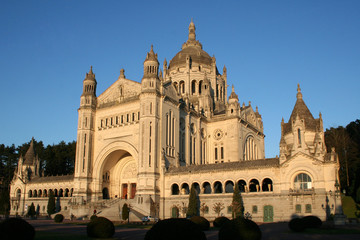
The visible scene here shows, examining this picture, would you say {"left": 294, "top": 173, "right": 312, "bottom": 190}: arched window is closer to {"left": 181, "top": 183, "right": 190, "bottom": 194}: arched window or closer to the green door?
the green door

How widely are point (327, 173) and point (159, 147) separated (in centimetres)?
2527

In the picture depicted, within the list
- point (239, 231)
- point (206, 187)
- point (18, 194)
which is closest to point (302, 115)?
point (206, 187)

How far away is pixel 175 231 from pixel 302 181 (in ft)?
104

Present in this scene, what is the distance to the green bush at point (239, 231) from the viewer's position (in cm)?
2209

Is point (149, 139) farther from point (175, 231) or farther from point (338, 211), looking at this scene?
point (175, 231)

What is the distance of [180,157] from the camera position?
63406mm

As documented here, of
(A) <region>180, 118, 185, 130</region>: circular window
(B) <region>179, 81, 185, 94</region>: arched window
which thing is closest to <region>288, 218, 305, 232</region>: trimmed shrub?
(A) <region>180, 118, 185, 130</region>: circular window

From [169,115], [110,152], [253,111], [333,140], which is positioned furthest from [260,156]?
[110,152]

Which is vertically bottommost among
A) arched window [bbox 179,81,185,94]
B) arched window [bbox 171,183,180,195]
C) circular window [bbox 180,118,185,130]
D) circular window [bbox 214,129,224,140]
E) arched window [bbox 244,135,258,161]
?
arched window [bbox 171,183,180,195]

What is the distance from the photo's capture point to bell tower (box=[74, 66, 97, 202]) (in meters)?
63.4

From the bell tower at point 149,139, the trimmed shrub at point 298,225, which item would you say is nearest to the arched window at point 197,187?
the bell tower at point 149,139

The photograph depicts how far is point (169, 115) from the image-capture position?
62.0 metres

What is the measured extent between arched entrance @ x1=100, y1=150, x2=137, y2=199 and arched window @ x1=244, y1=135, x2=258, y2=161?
23211 mm

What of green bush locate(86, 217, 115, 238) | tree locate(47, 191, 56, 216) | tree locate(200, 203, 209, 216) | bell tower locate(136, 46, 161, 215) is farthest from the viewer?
tree locate(47, 191, 56, 216)
